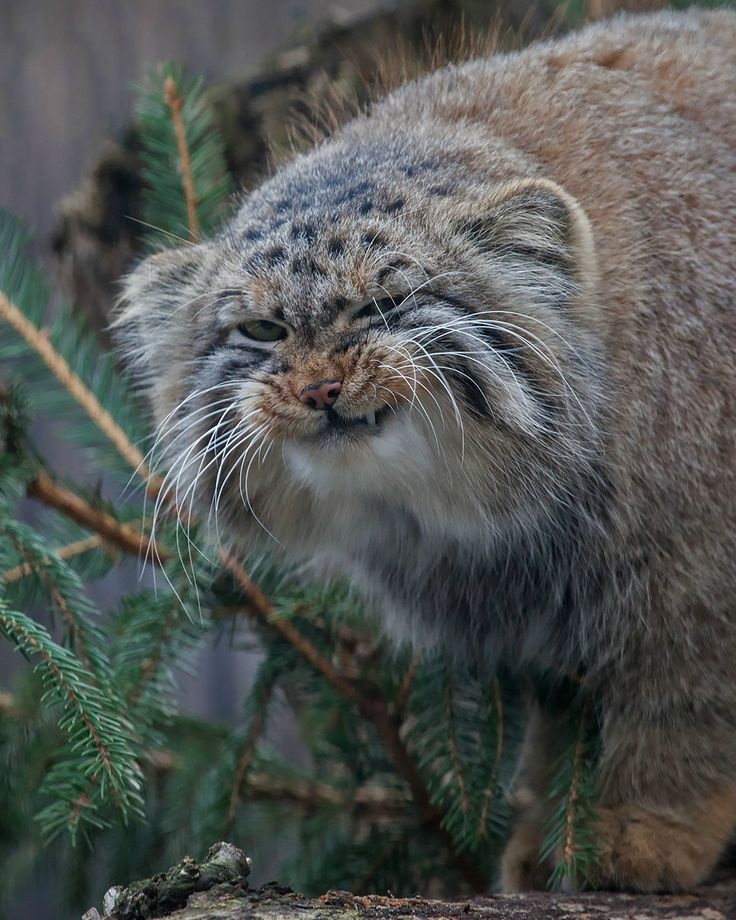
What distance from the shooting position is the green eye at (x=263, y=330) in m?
2.87

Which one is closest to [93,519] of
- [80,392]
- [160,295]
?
[80,392]

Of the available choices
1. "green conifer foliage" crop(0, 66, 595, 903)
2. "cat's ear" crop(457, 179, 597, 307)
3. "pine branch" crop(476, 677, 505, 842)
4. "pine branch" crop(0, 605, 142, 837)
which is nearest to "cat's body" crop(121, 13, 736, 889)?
"cat's ear" crop(457, 179, 597, 307)

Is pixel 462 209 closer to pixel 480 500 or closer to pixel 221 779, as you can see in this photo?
pixel 480 500

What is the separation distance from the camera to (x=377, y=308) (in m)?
2.74

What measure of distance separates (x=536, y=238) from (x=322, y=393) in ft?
2.14

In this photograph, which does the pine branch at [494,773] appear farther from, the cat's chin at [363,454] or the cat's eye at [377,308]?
the cat's eye at [377,308]

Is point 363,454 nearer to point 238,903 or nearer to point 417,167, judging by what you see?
point 417,167

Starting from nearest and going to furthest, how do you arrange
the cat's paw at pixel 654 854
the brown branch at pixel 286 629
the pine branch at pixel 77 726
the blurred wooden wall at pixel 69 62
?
the pine branch at pixel 77 726, the cat's paw at pixel 654 854, the brown branch at pixel 286 629, the blurred wooden wall at pixel 69 62

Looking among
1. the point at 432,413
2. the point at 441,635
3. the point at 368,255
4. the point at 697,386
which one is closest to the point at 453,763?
the point at 441,635

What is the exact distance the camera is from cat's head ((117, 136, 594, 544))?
2.74m

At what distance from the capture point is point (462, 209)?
113 inches

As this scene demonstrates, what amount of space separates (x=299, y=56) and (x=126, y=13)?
2.63 m

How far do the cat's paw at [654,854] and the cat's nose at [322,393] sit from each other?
1.34 metres

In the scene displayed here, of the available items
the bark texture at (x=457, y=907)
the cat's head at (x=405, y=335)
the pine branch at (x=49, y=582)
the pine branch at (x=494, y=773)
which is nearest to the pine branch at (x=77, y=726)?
the pine branch at (x=49, y=582)
